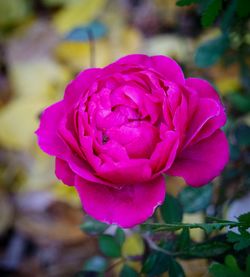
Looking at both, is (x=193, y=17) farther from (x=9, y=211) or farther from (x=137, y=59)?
(x=137, y=59)

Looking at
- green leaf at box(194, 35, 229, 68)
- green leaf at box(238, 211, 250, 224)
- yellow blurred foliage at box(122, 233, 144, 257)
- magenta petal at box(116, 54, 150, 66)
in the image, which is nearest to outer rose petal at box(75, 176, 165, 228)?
green leaf at box(238, 211, 250, 224)

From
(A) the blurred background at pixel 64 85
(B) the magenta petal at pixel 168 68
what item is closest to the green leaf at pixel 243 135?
(A) the blurred background at pixel 64 85

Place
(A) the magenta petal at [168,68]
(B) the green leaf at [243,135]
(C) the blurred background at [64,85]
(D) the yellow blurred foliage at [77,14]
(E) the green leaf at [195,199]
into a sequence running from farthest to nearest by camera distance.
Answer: (D) the yellow blurred foliage at [77,14], (C) the blurred background at [64,85], (B) the green leaf at [243,135], (E) the green leaf at [195,199], (A) the magenta petal at [168,68]

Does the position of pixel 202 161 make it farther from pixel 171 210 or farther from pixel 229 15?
pixel 229 15

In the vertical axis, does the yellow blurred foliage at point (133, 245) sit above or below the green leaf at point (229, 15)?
below

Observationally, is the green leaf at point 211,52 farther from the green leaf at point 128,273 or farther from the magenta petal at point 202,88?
the green leaf at point 128,273

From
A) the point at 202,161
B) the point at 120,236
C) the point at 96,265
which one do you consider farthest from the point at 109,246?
the point at 202,161

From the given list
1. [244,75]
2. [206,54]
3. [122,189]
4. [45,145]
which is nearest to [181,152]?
[122,189]
